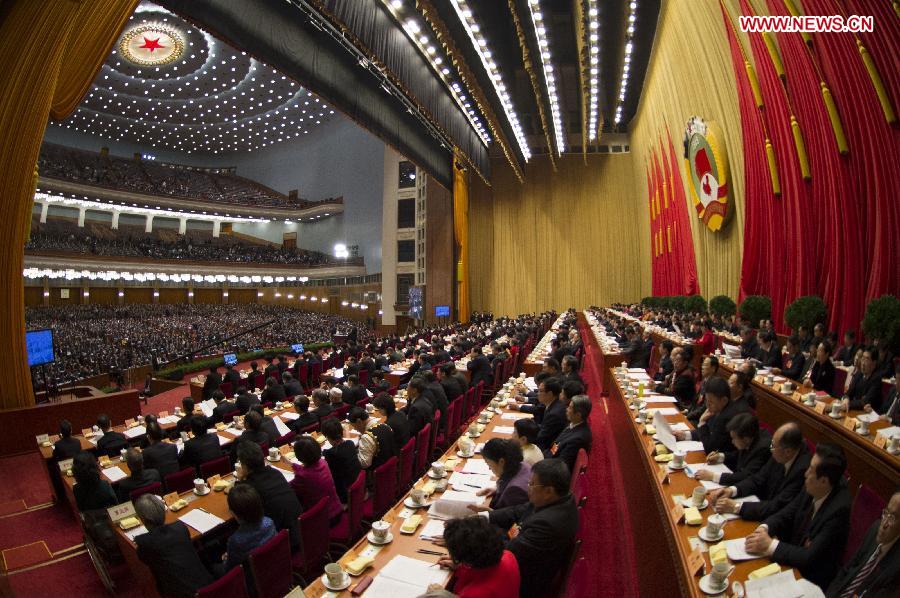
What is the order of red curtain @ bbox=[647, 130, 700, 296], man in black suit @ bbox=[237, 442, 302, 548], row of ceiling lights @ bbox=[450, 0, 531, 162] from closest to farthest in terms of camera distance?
1. man in black suit @ bbox=[237, 442, 302, 548]
2. row of ceiling lights @ bbox=[450, 0, 531, 162]
3. red curtain @ bbox=[647, 130, 700, 296]

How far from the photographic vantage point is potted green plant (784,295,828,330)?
23.4ft

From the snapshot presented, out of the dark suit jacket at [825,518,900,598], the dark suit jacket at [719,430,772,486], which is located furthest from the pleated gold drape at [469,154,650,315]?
the dark suit jacket at [825,518,900,598]

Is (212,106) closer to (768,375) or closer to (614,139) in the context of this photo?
(614,139)

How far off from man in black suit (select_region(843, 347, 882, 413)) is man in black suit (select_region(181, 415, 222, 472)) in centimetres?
600

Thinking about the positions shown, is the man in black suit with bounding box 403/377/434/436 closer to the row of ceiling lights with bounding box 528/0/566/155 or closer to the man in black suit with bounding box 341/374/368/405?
the man in black suit with bounding box 341/374/368/405

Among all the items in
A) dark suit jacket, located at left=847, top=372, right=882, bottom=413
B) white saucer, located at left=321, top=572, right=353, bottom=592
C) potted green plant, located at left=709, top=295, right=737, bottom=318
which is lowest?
white saucer, located at left=321, top=572, right=353, bottom=592

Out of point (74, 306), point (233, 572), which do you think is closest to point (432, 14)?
point (233, 572)

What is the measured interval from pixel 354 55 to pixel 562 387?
1139 cm

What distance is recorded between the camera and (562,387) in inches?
183

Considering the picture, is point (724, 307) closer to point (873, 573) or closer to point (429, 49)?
point (429, 49)

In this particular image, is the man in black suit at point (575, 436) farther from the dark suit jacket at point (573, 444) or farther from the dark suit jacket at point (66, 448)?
the dark suit jacket at point (66, 448)

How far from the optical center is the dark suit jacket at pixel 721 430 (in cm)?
387

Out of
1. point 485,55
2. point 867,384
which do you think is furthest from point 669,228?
point 867,384

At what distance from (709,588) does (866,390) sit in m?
3.89
